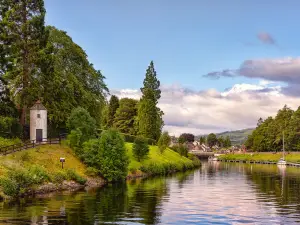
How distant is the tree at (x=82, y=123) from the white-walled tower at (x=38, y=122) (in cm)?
404

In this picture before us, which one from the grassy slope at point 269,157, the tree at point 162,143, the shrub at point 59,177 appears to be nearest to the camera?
the shrub at point 59,177

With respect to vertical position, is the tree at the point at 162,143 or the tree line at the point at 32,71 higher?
the tree line at the point at 32,71

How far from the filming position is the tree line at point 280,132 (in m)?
156

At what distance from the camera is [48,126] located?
71.6 meters

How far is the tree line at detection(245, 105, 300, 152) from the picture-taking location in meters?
156

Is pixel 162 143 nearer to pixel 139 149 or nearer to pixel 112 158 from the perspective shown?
pixel 139 149

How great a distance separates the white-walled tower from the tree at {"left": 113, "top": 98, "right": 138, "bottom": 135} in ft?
228

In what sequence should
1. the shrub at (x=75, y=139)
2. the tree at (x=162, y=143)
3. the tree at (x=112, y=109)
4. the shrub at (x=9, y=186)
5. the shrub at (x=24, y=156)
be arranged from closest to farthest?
the shrub at (x=9, y=186)
the shrub at (x=24, y=156)
the shrub at (x=75, y=139)
the tree at (x=162, y=143)
the tree at (x=112, y=109)

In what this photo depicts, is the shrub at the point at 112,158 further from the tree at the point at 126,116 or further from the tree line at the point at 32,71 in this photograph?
the tree at the point at 126,116

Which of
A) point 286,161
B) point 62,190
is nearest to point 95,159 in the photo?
point 62,190

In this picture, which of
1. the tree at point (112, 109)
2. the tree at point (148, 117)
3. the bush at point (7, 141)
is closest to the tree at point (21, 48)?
the bush at point (7, 141)

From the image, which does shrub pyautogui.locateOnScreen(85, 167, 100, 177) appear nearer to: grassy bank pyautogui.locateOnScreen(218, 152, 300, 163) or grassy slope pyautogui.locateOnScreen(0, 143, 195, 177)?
grassy slope pyautogui.locateOnScreen(0, 143, 195, 177)

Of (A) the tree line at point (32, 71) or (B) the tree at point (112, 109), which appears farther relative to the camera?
(B) the tree at point (112, 109)

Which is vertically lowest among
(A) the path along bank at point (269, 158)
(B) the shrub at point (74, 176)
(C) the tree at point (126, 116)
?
(A) the path along bank at point (269, 158)
